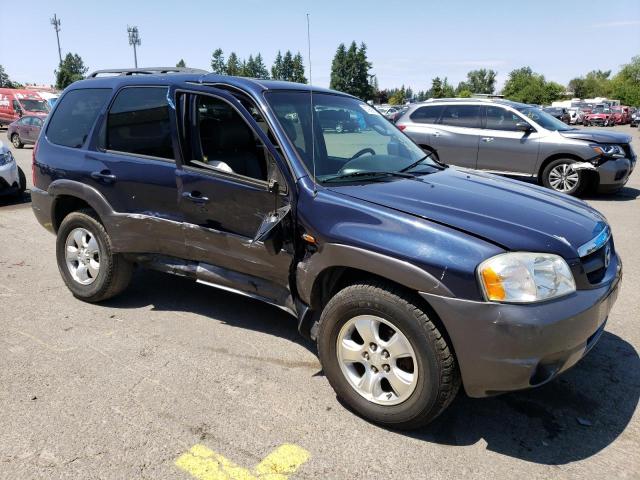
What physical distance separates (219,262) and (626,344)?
3053 millimetres

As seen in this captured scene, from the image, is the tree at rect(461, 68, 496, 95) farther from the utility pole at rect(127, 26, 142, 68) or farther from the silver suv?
the silver suv

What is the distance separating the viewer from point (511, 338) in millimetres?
2414

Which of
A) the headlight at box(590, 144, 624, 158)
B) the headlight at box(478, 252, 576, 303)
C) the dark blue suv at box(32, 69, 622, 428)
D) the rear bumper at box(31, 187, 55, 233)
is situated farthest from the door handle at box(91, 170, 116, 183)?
the headlight at box(590, 144, 624, 158)

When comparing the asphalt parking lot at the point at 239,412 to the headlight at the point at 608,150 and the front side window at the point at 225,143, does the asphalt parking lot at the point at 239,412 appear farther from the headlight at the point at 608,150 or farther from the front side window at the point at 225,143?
the headlight at the point at 608,150

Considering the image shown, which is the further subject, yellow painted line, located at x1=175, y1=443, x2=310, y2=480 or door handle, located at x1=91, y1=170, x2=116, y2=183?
door handle, located at x1=91, y1=170, x2=116, y2=183

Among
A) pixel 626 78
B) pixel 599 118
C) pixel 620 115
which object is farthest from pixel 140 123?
pixel 626 78

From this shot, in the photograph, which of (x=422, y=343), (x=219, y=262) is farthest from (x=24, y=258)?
(x=422, y=343)

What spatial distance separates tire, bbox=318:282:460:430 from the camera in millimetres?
2574

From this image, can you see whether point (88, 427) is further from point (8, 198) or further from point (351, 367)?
point (8, 198)

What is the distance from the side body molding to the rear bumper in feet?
8.99

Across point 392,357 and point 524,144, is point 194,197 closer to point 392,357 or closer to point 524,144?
point 392,357

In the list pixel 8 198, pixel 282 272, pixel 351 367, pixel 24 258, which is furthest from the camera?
pixel 8 198

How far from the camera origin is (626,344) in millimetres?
3838

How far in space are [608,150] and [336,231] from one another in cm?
851
